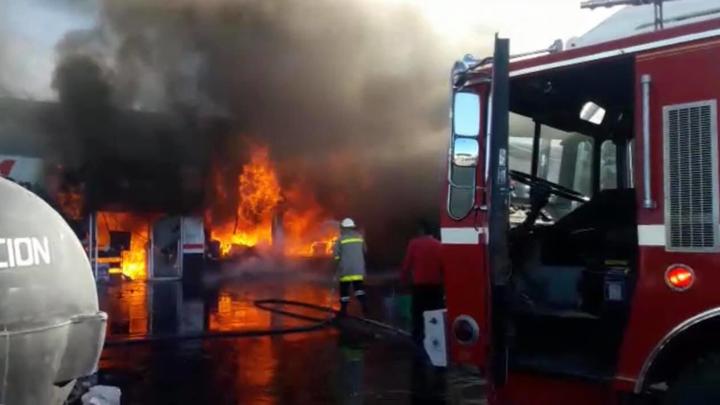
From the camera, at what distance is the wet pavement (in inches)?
248

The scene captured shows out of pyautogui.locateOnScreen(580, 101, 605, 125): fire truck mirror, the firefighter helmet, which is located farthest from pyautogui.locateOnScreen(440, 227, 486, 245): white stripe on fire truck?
the firefighter helmet

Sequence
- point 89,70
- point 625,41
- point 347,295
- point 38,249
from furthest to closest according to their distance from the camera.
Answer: point 89,70 → point 347,295 → point 625,41 → point 38,249

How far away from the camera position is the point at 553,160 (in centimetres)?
468

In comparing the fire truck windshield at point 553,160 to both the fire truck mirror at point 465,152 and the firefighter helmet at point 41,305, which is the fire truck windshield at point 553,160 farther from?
the firefighter helmet at point 41,305

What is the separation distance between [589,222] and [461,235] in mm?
736

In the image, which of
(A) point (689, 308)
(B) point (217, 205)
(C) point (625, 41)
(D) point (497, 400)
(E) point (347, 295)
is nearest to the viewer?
(A) point (689, 308)

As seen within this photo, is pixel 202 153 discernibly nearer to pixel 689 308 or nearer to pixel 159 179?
pixel 159 179

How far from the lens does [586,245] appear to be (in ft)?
13.8

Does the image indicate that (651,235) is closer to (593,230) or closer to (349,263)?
(593,230)

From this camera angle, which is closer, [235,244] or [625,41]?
[625,41]

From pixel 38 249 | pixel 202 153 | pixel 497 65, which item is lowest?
pixel 38 249

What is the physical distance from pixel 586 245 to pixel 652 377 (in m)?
0.95

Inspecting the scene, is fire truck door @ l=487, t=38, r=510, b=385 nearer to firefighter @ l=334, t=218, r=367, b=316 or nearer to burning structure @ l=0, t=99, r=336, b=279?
firefighter @ l=334, t=218, r=367, b=316

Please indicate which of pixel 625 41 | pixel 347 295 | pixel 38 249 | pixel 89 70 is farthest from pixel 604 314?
pixel 89 70
